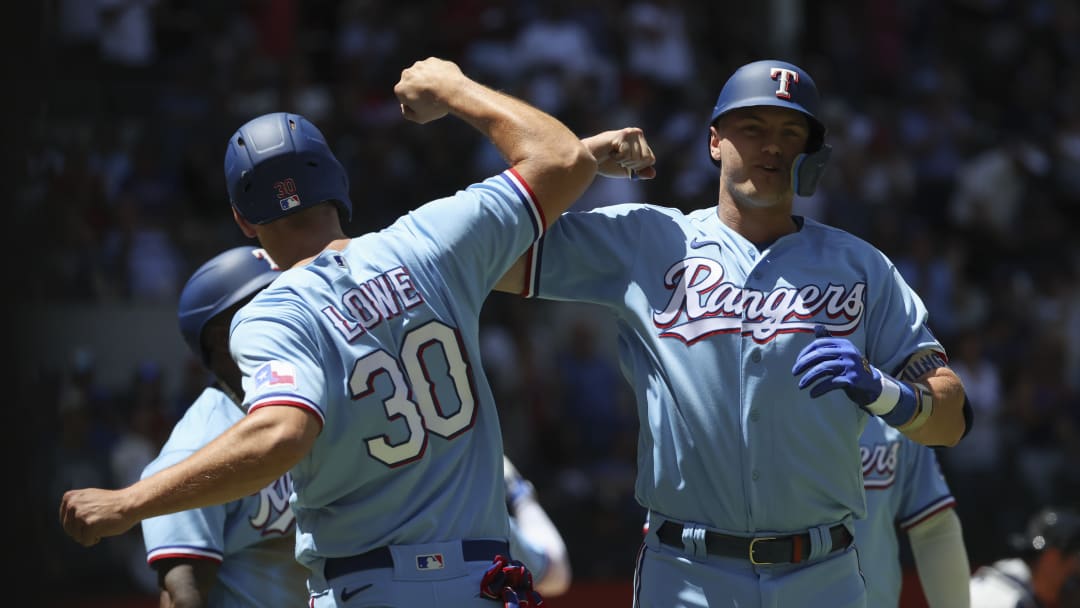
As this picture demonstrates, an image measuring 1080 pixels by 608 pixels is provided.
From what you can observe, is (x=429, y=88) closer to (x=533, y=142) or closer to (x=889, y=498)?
(x=533, y=142)

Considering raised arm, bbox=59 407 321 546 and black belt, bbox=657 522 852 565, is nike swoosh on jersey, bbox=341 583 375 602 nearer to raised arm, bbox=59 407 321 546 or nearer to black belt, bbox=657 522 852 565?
A: raised arm, bbox=59 407 321 546

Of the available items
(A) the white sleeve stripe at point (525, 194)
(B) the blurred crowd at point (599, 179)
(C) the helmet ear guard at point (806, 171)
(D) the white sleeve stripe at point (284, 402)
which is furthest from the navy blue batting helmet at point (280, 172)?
(B) the blurred crowd at point (599, 179)

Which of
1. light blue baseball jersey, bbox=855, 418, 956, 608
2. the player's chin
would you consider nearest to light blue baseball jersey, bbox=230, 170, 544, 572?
the player's chin

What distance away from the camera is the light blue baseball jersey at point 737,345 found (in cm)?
402

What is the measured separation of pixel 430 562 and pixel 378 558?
0.43 ft

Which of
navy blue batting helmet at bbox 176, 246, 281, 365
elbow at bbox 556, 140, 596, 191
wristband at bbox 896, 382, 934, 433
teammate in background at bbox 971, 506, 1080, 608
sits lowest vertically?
teammate in background at bbox 971, 506, 1080, 608

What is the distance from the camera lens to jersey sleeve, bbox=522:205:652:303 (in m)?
4.22

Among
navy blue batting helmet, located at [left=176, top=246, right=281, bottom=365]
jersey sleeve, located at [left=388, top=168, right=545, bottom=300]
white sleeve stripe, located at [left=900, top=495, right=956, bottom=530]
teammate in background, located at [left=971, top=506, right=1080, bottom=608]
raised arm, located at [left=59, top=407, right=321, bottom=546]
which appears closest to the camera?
raised arm, located at [left=59, top=407, right=321, bottom=546]

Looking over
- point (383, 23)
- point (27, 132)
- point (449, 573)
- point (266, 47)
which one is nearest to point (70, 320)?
point (266, 47)

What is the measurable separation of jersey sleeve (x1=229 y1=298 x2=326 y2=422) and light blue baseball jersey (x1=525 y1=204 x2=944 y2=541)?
0.94 metres

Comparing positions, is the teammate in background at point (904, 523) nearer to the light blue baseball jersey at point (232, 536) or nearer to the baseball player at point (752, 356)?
the baseball player at point (752, 356)

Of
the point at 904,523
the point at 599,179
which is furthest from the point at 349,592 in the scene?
the point at 599,179

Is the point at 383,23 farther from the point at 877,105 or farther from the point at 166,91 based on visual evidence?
the point at 877,105

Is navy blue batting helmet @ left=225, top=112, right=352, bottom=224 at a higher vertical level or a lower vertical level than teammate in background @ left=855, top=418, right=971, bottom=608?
higher
